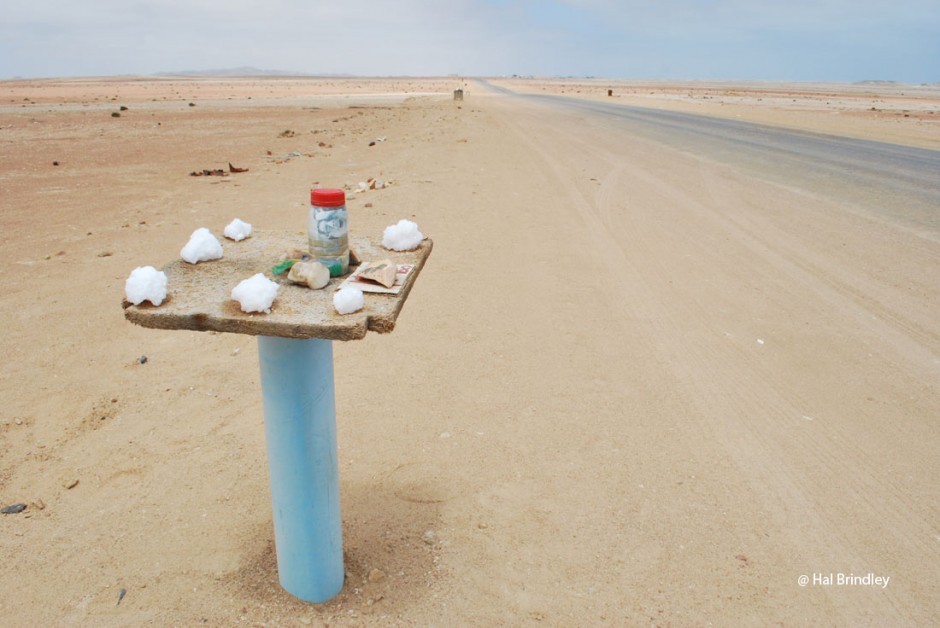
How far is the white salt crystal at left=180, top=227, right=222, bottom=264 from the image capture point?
2.13m

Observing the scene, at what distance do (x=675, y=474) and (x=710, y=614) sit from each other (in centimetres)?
79

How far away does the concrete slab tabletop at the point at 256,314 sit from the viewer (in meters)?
1.59

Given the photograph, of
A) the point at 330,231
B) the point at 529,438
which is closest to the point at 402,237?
the point at 330,231

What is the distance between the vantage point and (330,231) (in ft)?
6.57

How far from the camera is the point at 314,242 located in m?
2.03

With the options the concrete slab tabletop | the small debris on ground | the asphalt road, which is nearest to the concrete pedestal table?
the concrete slab tabletop

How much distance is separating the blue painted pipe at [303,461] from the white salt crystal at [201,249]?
0.56 metres

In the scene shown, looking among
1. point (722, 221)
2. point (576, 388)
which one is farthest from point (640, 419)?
point (722, 221)

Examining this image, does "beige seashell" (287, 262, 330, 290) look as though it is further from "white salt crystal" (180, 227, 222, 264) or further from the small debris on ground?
Result: the small debris on ground

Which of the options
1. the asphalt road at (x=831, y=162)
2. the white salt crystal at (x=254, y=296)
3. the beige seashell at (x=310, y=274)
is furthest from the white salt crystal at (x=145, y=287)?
the asphalt road at (x=831, y=162)

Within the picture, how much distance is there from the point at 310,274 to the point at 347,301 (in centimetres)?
28

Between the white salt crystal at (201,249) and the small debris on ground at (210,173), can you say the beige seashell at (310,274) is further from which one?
the small debris on ground at (210,173)

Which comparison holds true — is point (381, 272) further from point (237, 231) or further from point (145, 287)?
point (237, 231)

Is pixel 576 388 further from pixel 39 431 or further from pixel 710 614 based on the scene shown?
pixel 39 431
